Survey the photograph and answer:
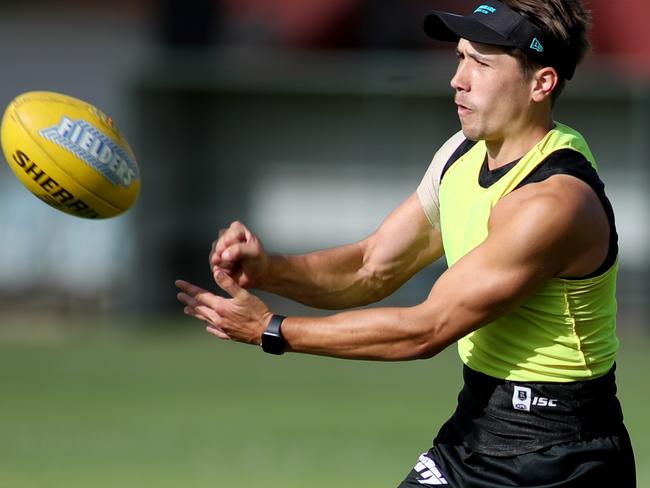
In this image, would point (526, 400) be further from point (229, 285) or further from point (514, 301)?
point (229, 285)

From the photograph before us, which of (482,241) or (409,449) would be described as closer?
(482,241)

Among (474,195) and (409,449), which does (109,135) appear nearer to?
(474,195)

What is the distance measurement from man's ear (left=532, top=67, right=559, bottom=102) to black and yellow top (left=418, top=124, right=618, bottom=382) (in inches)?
5.3

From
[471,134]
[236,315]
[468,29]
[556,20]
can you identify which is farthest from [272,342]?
[556,20]

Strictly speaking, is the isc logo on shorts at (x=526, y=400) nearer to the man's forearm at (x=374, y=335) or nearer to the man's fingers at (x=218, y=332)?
the man's forearm at (x=374, y=335)

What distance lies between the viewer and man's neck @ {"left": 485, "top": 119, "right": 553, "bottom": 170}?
5.14 metres

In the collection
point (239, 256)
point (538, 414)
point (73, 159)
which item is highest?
point (73, 159)

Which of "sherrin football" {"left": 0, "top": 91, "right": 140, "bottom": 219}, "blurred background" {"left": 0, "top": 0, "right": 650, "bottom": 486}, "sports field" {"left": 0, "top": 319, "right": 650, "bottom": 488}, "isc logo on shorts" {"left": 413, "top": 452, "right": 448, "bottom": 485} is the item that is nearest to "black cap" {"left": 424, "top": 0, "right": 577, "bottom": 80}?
"isc logo on shorts" {"left": 413, "top": 452, "right": 448, "bottom": 485}

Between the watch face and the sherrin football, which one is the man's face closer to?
the watch face

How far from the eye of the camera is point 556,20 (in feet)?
16.6

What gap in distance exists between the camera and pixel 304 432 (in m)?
12.4

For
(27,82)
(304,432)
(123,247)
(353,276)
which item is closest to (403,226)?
(353,276)

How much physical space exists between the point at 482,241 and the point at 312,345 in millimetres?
681

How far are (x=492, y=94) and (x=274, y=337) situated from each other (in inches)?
44.4
